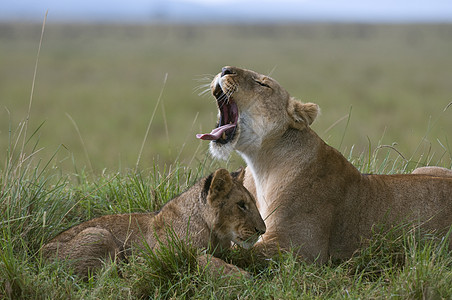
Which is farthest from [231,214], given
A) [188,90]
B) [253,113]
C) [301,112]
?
[188,90]

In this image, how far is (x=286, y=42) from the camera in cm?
5550

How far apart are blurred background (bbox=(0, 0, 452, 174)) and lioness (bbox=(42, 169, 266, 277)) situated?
974 millimetres

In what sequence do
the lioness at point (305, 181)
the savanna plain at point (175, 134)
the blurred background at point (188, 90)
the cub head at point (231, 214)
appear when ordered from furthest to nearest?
the blurred background at point (188, 90)
the lioness at point (305, 181)
the cub head at point (231, 214)
the savanna plain at point (175, 134)

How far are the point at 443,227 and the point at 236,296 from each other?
1605 mm

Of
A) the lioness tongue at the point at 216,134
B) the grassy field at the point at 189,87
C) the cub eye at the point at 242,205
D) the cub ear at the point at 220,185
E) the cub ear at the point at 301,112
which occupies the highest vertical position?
the cub ear at the point at 301,112

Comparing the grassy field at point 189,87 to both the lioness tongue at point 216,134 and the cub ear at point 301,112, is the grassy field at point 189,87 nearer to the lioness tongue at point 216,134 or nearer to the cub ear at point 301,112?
the lioness tongue at point 216,134

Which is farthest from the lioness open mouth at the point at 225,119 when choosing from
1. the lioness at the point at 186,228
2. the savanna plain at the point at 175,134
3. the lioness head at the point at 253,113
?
the lioness at the point at 186,228

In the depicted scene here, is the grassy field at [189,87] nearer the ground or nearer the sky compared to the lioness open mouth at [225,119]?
nearer the ground

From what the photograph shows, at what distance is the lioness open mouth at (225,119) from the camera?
15.5 ft

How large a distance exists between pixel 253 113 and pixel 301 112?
0.33 meters

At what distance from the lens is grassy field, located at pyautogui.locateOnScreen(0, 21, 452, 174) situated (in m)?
13.8

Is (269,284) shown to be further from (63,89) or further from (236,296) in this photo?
(63,89)

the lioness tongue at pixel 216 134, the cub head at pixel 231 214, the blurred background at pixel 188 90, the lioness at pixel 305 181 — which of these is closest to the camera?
the cub head at pixel 231 214

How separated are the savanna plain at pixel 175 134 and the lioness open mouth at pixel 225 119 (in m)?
0.21
